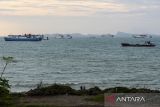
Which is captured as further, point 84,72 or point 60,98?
point 84,72

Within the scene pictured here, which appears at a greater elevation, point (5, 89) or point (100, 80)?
point (5, 89)

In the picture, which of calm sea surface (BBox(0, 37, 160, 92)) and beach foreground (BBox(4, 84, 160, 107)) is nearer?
beach foreground (BBox(4, 84, 160, 107))

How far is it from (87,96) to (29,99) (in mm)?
3021

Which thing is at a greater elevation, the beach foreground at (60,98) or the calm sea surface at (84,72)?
the beach foreground at (60,98)

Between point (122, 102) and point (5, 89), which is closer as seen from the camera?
point (5, 89)

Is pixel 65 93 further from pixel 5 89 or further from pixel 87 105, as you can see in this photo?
pixel 5 89

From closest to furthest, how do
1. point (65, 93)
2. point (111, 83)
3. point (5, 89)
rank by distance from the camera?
point (5, 89)
point (65, 93)
point (111, 83)

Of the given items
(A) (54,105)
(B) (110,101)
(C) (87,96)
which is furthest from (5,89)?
(C) (87,96)

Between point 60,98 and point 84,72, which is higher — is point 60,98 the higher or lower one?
the higher one

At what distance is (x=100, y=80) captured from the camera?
166ft

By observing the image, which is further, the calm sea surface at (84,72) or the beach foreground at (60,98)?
the calm sea surface at (84,72)

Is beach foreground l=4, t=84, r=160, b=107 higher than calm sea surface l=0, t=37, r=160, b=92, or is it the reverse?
beach foreground l=4, t=84, r=160, b=107

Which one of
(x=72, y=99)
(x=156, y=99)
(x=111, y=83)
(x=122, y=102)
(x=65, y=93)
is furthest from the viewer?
(x=111, y=83)

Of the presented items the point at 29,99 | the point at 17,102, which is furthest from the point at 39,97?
the point at 17,102
